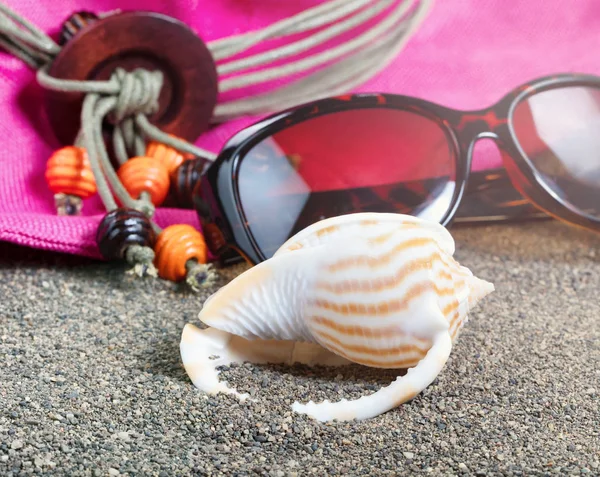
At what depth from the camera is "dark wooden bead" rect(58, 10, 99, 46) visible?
2.57 feet

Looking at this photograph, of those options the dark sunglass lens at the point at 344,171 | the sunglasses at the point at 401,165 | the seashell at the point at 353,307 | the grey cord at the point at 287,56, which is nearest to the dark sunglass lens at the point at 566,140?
the sunglasses at the point at 401,165

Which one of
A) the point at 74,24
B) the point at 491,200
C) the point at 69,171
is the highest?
the point at 74,24

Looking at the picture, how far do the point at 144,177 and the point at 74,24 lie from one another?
181 millimetres

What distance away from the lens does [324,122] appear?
0.77 m

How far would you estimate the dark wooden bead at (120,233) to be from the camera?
0.67 metres

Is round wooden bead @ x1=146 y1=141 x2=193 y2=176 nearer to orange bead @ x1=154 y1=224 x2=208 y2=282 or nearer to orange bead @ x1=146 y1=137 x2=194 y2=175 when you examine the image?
orange bead @ x1=146 y1=137 x2=194 y2=175

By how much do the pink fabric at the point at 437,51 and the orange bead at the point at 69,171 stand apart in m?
0.03

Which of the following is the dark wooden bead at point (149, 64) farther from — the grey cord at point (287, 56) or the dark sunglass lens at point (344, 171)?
the dark sunglass lens at point (344, 171)

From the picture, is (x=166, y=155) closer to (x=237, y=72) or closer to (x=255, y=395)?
(x=237, y=72)

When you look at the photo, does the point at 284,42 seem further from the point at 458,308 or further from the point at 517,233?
the point at 458,308

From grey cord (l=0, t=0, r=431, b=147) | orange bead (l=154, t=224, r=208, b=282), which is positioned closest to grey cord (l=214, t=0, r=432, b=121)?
grey cord (l=0, t=0, r=431, b=147)

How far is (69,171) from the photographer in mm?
761

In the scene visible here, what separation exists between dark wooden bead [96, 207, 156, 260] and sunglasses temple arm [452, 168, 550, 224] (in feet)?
1.18

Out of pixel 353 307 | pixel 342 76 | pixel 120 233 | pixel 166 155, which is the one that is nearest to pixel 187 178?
pixel 166 155
